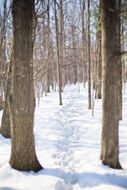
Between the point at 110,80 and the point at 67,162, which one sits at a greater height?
the point at 110,80

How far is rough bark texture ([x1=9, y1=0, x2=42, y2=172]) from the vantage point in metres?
6.23

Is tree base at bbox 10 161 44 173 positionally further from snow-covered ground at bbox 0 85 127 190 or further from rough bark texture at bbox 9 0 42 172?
snow-covered ground at bbox 0 85 127 190

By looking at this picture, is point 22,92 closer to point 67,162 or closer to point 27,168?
point 27,168

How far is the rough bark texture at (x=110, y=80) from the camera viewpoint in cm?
645

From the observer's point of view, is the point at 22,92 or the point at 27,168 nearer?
the point at 22,92

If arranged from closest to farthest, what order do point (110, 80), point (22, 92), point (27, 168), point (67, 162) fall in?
1. point (22, 92)
2. point (27, 168)
3. point (110, 80)
4. point (67, 162)

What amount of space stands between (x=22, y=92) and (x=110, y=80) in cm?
182

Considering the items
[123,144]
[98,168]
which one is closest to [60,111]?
[123,144]

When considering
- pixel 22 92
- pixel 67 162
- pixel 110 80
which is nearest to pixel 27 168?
pixel 67 162

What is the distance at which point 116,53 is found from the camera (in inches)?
255

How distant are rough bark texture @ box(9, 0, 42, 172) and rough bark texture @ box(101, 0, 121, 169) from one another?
1480 millimetres

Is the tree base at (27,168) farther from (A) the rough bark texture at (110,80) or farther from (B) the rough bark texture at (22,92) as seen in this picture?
(A) the rough bark texture at (110,80)

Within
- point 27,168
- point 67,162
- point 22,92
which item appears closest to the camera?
point 22,92

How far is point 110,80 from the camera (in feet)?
21.6
